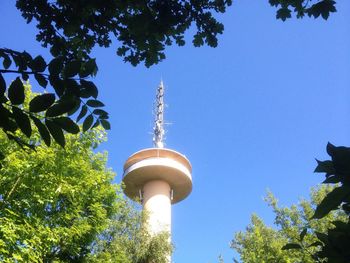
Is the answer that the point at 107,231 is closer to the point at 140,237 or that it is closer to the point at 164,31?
the point at 140,237

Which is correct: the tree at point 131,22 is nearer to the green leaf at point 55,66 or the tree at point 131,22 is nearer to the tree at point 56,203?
the green leaf at point 55,66

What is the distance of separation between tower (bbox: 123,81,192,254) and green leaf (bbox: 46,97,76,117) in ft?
76.4

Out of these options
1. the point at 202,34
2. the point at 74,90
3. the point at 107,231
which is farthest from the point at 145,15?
the point at 107,231

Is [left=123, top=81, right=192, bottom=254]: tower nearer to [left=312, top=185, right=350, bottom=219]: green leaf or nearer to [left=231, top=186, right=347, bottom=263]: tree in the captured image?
[left=231, top=186, right=347, bottom=263]: tree

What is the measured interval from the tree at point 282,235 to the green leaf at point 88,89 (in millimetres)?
13015

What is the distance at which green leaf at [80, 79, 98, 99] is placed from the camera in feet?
5.27

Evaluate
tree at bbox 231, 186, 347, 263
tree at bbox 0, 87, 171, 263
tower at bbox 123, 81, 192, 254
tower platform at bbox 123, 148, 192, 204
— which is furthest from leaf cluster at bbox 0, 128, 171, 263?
tower platform at bbox 123, 148, 192, 204

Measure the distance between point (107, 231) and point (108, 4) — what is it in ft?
44.5

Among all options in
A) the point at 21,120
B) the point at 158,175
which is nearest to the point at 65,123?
the point at 21,120

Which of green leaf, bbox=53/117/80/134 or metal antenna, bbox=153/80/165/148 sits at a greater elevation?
metal antenna, bbox=153/80/165/148

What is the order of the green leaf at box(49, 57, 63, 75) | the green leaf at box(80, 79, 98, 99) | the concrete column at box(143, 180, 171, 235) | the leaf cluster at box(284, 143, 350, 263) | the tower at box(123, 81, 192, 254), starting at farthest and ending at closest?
the tower at box(123, 81, 192, 254) < the concrete column at box(143, 180, 171, 235) < the green leaf at box(80, 79, 98, 99) < the green leaf at box(49, 57, 63, 75) < the leaf cluster at box(284, 143, 350, 263)

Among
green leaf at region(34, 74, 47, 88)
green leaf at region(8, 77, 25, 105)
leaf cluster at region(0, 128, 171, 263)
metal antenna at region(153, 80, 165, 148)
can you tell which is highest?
metal antenna at region(153, 80, 165, 148)

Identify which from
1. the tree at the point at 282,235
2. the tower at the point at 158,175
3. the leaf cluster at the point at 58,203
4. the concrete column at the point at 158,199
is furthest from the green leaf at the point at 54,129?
the tower at the point at 158,175

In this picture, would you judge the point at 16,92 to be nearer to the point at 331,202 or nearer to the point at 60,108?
the point at 60,108
